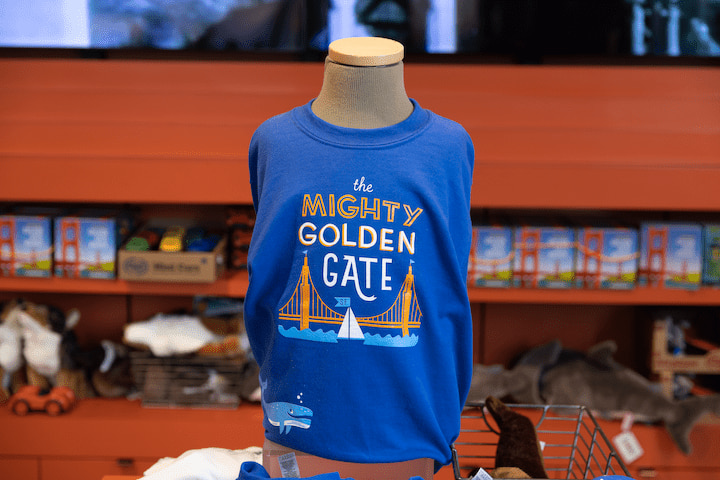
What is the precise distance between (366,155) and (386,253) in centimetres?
17

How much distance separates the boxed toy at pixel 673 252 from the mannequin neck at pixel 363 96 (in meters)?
1.37

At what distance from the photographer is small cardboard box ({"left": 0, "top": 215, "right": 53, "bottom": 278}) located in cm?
236

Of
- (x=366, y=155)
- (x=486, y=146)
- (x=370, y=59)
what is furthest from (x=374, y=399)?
(x=486, y=146)

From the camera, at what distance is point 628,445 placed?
2.39 meters

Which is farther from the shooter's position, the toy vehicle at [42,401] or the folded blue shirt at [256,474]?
the toy vehicle at [42,401]

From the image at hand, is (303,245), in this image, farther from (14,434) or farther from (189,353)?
(14,434)

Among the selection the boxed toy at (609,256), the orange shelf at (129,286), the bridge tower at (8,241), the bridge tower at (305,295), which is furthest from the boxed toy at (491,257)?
the bridge tower at (8,241)

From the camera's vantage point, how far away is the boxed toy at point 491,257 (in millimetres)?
2332

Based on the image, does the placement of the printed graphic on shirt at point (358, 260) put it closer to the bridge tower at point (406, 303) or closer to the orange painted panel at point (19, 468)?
the bridge tower at point (406, 303)

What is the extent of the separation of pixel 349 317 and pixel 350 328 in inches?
0.7

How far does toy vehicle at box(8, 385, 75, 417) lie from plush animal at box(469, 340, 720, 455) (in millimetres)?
1381

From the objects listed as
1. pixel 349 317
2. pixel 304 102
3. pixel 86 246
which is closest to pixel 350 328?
pixel 349 317

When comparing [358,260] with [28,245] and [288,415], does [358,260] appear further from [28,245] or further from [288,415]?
[28,245]

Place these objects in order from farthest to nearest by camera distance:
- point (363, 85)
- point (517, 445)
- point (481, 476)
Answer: point (517, 445)
point (363, 85)
point (481, 476)
